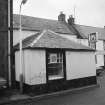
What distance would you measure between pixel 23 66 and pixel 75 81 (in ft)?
13.7

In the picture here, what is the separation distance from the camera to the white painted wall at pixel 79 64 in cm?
1044

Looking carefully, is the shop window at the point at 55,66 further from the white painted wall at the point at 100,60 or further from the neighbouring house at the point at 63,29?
the white painted wall at the point at 100,60

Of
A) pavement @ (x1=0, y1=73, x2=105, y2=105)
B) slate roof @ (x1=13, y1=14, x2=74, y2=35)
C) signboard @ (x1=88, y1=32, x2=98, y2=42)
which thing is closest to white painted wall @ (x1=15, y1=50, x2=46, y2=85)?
pavement @ (x1=0, y1=73, x2=105, y2=105)

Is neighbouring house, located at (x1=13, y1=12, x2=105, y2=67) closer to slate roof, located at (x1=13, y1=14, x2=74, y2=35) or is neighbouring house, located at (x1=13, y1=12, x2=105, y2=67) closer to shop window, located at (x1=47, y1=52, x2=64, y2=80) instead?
slate roof, located at (x1=13, y1=14, x2=74, y2=35)

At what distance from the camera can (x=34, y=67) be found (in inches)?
349

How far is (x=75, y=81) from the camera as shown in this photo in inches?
418

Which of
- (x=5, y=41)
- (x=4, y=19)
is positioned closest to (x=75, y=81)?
(x=5, y=41)

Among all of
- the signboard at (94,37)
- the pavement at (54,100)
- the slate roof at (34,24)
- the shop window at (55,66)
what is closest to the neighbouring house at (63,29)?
the slate roof at (34,24)

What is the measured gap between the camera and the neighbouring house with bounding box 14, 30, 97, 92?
8.88 metres

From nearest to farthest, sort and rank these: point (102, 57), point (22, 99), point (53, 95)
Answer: point (22, 99)
point (53, 95)
point (102, 57)

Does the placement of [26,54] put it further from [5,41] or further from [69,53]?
[69,53]

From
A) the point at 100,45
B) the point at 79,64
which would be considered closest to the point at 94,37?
the point at 79,64

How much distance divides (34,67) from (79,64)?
398cm

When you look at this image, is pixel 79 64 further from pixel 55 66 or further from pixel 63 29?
pixel 63 29
